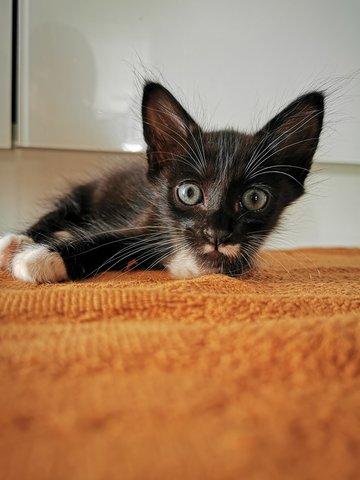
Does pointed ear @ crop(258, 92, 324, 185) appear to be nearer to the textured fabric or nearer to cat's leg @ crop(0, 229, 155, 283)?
cat's leg @ crop(0, 229, 155, 283)

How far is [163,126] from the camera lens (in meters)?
1.29

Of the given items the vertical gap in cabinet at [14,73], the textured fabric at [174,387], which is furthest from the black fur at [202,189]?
the vertical gap in cabinet at [14,73]

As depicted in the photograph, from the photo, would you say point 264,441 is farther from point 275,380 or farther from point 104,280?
point 104,280

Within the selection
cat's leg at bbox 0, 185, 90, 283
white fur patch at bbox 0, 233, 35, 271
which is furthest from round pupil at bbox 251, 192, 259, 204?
white fur patch at bbox 0, 233, 35, 271

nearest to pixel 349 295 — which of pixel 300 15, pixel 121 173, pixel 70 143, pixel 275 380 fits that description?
pixel 275 380

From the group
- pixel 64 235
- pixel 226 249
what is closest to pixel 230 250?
pixel 226 249

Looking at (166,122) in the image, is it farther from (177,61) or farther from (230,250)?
(177,61)

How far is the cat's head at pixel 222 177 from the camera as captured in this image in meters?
1.11

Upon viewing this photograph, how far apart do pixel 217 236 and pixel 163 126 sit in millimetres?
458

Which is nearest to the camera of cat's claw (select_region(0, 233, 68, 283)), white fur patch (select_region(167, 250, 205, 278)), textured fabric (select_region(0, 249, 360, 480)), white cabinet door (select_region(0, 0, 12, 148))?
textured fabric (select_region(0, 249, 360, 480))

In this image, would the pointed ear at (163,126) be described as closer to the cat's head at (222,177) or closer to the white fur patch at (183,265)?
the cat's head at (222,177)

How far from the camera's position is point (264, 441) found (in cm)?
37

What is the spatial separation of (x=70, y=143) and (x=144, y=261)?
96cm

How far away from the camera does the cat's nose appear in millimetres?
1040
